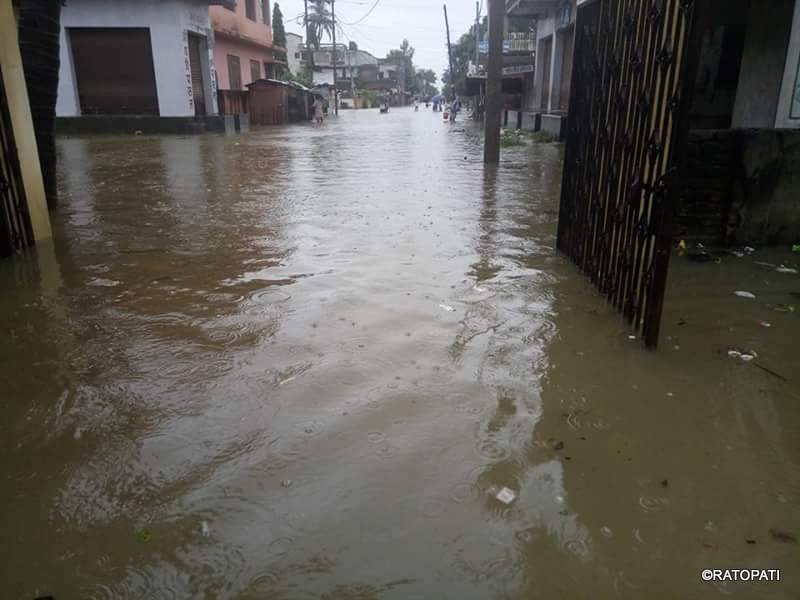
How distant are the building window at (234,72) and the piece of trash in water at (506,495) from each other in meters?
29.6

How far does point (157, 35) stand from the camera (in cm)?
2089

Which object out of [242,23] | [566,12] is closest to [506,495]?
[566,12]

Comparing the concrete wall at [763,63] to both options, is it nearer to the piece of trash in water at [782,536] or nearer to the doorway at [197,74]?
the piece of trash in water at [782,536]

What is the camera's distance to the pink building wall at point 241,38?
26531mm

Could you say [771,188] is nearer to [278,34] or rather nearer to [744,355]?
[744,355]

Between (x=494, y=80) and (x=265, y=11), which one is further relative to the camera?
(x=265, y=11)

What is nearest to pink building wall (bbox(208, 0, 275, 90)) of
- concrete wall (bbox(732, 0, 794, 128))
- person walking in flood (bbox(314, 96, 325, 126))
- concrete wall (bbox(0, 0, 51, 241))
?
person walking in flood (bbox(314, 96, 325, 126))

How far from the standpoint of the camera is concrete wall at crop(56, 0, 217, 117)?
20.5m

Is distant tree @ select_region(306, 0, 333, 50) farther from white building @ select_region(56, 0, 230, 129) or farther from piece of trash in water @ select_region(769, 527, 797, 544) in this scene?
piece of trash in water @ select_region(769, 527, 797, 544)

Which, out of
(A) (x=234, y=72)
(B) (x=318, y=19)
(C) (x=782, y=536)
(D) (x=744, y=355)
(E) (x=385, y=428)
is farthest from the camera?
(B) (x=318, y=19)

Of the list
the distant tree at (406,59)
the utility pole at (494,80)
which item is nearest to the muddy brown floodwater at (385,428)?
the utility pole at (494,80)

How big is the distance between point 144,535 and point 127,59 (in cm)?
2316

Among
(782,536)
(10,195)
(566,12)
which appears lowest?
(782,536)

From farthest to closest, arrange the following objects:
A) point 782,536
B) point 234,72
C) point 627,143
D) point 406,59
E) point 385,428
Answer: point 406,59, point 234,72, point 627,143, point 385,428, point 782,536
